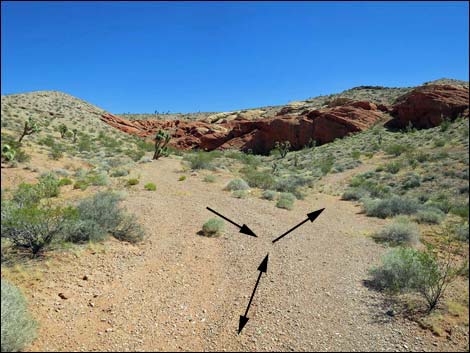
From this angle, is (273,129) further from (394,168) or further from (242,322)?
(242,322)

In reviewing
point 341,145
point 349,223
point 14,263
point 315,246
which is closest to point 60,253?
point 14,263

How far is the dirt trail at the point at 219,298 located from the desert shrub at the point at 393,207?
2.85 m

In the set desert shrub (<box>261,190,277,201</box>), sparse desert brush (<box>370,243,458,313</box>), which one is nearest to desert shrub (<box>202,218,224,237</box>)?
sparse desert brush (<box>370,243,458,313</box>)

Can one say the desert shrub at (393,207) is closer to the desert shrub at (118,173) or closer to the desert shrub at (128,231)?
the desert shrub at (128,231)

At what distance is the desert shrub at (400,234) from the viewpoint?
35.2 ft

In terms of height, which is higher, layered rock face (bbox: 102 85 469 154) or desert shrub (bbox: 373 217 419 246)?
layered rock face (bbox: 102 85 469 154)

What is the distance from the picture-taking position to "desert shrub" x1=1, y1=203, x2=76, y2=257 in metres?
7.87

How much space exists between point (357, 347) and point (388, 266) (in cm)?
306

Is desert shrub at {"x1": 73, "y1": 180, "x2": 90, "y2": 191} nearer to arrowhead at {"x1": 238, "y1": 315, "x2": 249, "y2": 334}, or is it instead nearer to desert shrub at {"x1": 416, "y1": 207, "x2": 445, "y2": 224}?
arrowhead at {"x1": 238, "y1": 315, "x2": 249, "y2": 334}

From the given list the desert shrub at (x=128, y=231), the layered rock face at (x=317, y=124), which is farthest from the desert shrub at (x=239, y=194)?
A: the layered rock face at (x=317, y=124)

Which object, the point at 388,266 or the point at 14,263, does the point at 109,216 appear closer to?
the point at 14,263

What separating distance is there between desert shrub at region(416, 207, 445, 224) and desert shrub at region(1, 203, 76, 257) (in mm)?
11435

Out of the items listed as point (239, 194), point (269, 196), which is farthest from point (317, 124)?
point (239, 194)

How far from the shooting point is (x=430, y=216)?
39.8ft
